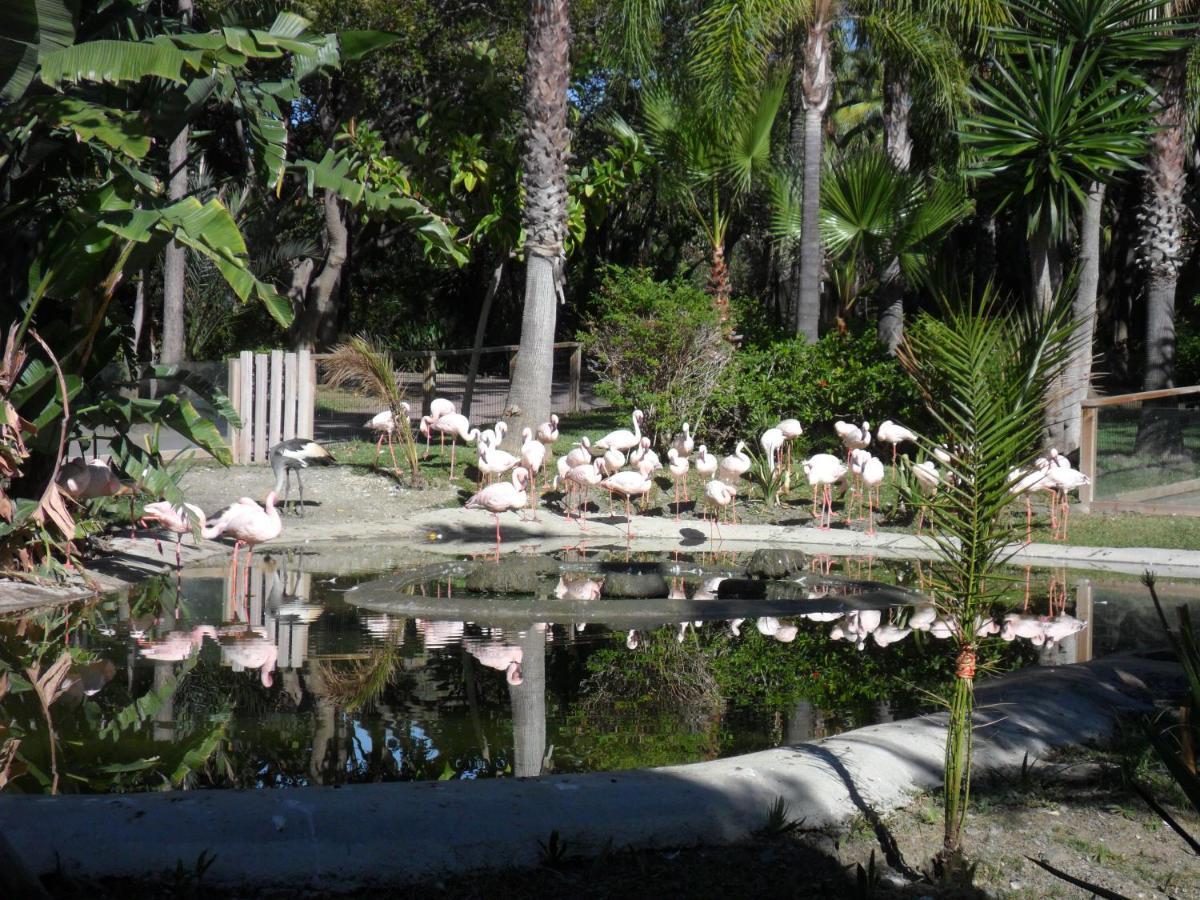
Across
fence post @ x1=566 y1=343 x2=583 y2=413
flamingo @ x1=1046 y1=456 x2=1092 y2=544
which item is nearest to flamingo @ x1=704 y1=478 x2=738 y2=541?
flamingo @ x1=1046 y1=456 x2=1092 y2=544

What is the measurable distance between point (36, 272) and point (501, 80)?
14.3 metres

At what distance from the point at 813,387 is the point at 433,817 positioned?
14978mm

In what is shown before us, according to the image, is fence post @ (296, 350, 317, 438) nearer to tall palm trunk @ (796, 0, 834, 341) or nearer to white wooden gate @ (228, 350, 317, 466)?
white wooden gate @ (228, 350, 317, 466)

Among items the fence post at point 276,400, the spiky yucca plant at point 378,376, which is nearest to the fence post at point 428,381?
the spiky yucca plant at point 378,376

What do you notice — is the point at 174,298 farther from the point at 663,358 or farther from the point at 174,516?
the point at 174,516

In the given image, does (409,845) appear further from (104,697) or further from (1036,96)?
(1036,96)

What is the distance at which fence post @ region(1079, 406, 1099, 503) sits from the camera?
1542 cm

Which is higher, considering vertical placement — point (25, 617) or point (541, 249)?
point (541, 249)

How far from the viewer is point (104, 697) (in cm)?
696

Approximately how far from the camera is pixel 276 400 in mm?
17375

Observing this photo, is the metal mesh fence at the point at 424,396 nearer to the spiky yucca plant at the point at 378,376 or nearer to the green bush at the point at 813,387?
the spiky yucca plant at the point at 378,376

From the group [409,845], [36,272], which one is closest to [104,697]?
[409,845]

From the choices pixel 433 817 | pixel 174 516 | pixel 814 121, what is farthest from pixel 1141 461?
pixel 433 817

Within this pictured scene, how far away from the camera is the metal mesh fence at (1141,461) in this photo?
50.9 ft
